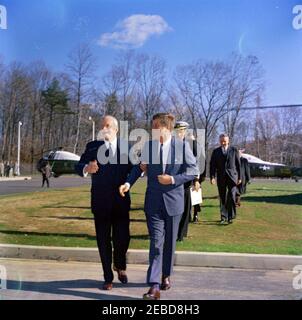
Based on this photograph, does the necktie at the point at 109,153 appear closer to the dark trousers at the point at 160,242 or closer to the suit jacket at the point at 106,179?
the suit jacket at the point at 106,179

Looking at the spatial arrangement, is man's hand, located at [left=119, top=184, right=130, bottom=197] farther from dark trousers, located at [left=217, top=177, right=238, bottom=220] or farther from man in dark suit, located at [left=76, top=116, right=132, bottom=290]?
dark trousers, located at [left=217, top=177, right=238, bottom=220]

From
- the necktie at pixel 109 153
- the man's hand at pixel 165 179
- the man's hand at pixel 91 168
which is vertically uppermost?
the necktie at pixel 109 153

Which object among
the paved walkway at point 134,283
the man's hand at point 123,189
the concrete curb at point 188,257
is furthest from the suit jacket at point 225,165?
the man's hand at point 123,189

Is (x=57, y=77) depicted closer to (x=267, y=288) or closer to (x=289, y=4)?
(x=289, y=4)

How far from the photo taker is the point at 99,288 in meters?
4.96

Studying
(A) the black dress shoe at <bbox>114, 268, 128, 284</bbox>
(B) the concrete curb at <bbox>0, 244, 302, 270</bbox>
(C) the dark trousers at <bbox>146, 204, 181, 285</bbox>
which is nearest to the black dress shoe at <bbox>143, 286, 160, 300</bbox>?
(C) the dark trousers at <bbox>146, 204, 181, 285</bbox>

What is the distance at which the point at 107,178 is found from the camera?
4883mm

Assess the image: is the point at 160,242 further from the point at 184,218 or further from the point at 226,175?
the point at 226,175

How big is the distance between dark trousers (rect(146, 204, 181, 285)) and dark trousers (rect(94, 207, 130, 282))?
414 mm

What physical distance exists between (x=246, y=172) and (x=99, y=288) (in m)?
7.46

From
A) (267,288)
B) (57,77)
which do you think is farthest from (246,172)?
(57,77)

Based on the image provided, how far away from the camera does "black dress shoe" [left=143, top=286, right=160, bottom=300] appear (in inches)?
174

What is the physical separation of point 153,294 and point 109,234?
0.84 meters

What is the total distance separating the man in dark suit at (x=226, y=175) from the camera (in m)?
8.17
